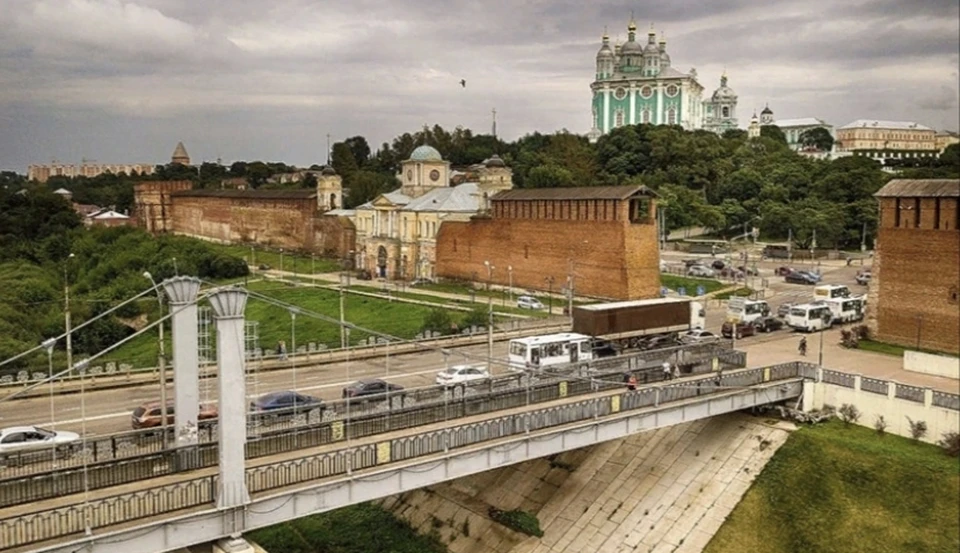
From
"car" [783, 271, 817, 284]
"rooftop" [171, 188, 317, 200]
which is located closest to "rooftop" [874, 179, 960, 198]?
"car" [783, 271, 817, 284]

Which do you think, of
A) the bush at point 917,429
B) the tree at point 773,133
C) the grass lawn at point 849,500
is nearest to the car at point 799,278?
the grass lawn at point 849,500

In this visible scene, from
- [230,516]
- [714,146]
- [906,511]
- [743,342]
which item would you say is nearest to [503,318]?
[743,342]

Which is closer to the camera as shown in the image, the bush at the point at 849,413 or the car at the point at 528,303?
the bush at the point at 849,413

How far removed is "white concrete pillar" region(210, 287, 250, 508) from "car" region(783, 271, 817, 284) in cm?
3888

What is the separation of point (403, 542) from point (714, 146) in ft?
216

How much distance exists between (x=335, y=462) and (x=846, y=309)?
2422cm

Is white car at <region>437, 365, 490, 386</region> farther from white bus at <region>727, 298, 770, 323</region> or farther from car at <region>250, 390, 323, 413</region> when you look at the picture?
white bus at <region>727, 298, 770, 323</region>

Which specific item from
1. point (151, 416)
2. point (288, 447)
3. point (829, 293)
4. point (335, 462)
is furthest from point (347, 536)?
point (829, 293)

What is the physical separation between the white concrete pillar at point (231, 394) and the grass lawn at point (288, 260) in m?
49.1

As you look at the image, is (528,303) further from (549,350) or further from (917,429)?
(917,429)

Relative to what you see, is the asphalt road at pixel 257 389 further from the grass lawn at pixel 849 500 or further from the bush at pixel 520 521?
the grass lawn at pixel 849 500

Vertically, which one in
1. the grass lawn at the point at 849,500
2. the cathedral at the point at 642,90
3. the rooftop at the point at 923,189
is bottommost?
the grass lawn at the point at 849,500

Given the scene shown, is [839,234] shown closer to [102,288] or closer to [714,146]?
[714,146]

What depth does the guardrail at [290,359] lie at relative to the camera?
25.0 metres
